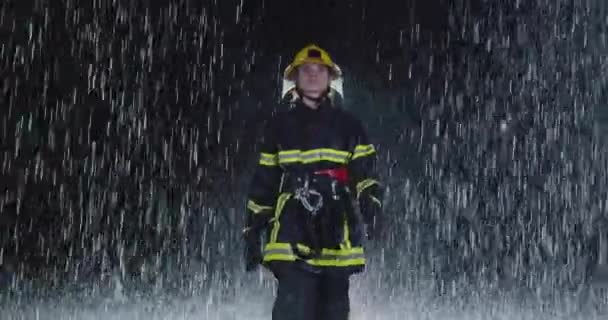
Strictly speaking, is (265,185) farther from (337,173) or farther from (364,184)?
(364,184)

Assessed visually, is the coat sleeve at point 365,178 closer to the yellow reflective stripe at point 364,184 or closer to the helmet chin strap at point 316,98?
the yellow reflective stripe at point 364,184

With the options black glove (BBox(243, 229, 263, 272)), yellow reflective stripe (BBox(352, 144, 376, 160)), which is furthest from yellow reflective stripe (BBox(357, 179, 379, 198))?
black glove (BBox(243, 229, 263, 272))

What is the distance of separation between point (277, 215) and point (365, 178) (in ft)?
1.65

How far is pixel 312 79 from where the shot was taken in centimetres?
407

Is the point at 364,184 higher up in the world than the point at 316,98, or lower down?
lower down

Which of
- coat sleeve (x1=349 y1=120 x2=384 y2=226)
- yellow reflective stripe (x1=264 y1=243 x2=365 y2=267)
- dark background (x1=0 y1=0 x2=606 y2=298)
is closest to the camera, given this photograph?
yellow reflective stripe (x1=264 y1=243 x2=365 y2=267)

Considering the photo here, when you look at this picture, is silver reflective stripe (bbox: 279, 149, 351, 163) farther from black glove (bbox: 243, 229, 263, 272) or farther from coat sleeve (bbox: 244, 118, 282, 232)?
black glove (bbox: 243, 229, 263, 272)

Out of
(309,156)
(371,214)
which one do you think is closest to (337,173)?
(309,156)

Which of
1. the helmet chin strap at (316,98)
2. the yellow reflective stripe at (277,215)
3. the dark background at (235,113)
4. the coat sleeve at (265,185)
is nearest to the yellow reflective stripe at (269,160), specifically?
the coat sleeve at (265,185)

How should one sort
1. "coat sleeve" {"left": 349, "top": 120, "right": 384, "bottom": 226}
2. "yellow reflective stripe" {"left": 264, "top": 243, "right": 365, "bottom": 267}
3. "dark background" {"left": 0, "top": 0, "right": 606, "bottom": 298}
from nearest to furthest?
"yellow reflective stripe" {"left": 264, "top": 243, "right": 365, "bottom": 267} → "coat sleeve" {"left": 349, "top": 120, "right": 384, "bottom": 226} → "dark background" {"left": 0, "top": 0, "right": 606, "bottom": 298}

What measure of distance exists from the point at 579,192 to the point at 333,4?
4.18 metres

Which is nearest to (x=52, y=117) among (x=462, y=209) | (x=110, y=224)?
(x=110, y=224)

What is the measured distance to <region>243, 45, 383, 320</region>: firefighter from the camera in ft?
12.9

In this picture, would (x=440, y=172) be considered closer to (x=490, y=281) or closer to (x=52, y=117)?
(x=490, y=281)
